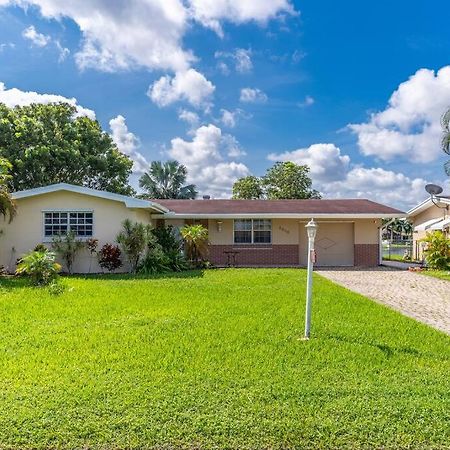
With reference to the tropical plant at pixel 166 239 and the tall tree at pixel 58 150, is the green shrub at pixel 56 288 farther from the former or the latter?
the tall tree at pixel 58 150

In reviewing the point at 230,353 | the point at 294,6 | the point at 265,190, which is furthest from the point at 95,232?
the point at 265,190

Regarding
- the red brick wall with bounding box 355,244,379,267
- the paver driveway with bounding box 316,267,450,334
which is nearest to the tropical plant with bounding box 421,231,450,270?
the paver driveway with bounding box 316,267,450,334

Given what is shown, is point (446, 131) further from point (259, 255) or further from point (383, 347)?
point (383, 347)

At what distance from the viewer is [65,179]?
31719 mm

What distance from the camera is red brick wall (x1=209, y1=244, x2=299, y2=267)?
22500 mm

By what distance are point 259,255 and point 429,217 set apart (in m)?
12.7

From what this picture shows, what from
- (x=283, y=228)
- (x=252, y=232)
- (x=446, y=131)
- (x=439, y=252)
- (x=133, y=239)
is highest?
(x=446, y=131)

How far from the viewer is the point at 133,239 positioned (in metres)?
17.2

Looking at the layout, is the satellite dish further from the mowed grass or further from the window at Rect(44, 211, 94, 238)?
the window at Rect(44, 211, 94, 238)

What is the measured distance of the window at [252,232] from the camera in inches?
896

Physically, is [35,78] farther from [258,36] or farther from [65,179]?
[258,36]

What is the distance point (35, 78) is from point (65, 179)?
10.2 m

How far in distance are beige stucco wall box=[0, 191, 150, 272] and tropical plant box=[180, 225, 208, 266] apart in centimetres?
327

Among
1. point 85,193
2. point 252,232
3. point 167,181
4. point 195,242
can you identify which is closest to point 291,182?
point 167,181
